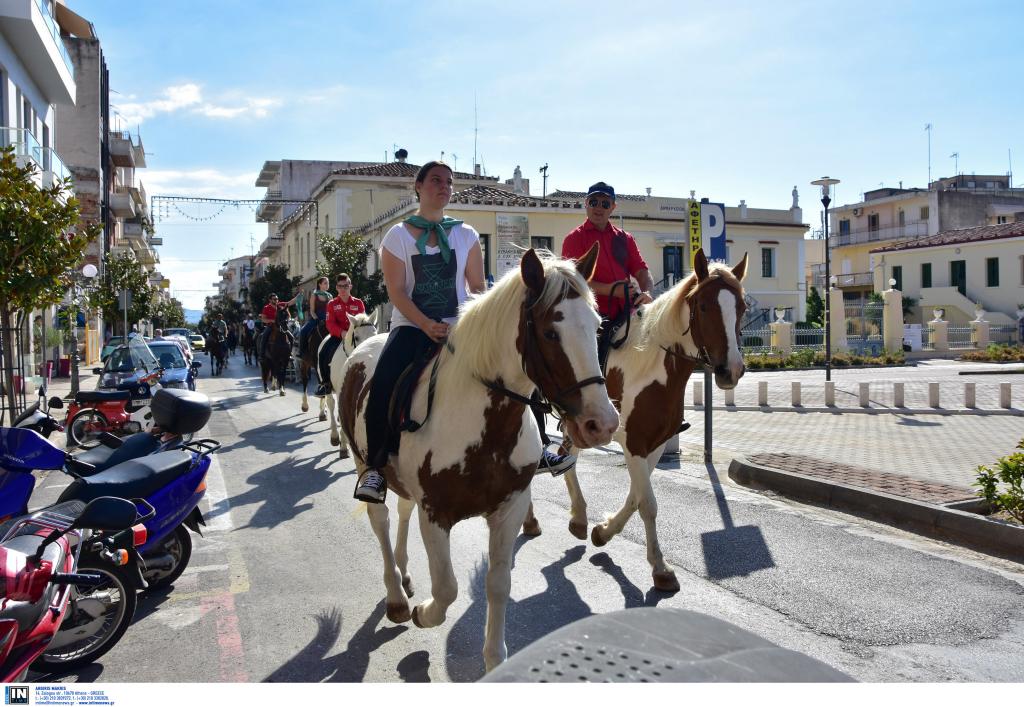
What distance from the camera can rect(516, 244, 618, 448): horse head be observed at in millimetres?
3197

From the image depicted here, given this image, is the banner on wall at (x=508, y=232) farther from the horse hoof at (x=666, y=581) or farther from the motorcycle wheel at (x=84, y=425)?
the horse hoof at (x=666, y=581)

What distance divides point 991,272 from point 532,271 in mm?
49488

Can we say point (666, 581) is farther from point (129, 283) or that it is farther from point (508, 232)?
point (508, 232)

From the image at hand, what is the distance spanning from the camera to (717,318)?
5.34m

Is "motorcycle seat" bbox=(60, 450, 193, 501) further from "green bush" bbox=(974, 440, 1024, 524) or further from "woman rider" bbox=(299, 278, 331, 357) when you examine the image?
"woman rider" bbox=(299, 278, 331, 357)

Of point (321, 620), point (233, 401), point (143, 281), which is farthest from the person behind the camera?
point (143, 281)

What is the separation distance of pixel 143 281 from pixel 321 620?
107 feet

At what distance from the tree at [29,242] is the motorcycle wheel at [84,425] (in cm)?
94

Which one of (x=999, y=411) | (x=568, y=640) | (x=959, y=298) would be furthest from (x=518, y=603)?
(x=959, y=298)

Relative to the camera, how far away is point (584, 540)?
6.33m

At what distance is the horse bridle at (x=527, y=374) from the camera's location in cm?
324

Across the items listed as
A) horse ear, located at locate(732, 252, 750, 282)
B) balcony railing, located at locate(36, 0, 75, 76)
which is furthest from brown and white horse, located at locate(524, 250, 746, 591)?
balcony railing, located at locate(36, 0, 75, 76)

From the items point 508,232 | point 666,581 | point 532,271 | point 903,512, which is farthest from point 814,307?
point 532,271

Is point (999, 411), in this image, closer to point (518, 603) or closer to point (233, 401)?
point (518, 603)
